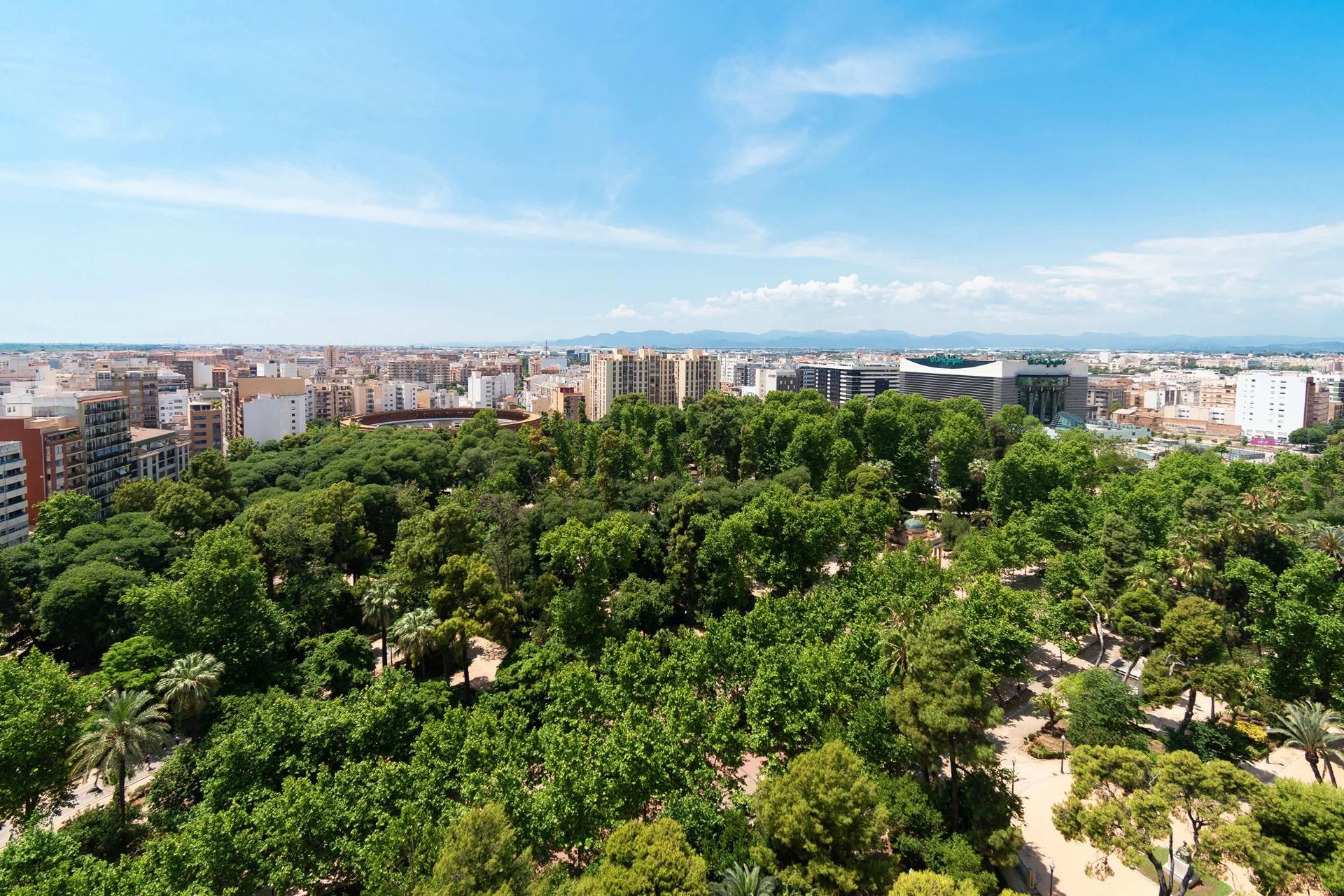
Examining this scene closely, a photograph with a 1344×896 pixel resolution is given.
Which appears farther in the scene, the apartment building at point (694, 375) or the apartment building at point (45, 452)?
the apartment building at point (694, 375)

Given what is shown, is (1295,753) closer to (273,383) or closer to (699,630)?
(699,630)

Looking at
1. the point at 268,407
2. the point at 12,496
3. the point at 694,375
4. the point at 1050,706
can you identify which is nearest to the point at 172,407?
the point at 268,407

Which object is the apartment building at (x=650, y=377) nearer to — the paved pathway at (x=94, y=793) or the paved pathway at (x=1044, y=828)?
the paved pathway at (x=1044, y=828)

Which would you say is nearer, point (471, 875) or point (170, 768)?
point (471, 875)

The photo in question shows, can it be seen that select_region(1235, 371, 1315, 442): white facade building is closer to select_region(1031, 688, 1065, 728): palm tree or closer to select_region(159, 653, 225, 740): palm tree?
select_region(1031, 688, 1065, 728): palm tree

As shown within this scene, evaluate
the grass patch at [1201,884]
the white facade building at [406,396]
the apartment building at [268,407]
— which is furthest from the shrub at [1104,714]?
the white facade building at [406,396]

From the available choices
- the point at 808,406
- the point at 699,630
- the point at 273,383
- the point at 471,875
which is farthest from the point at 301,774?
the point at 273,383
